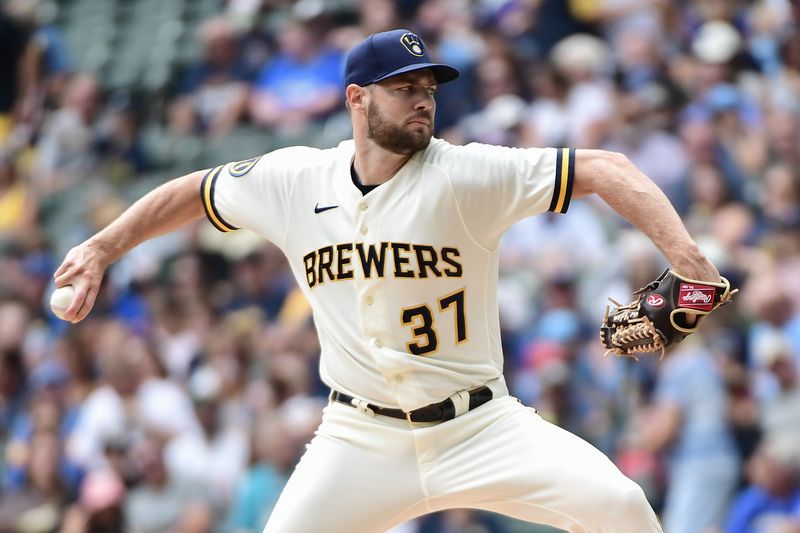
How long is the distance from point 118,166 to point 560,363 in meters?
6.95

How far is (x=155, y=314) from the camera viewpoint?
448 inches

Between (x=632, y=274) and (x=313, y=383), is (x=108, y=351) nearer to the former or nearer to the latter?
A: (x=313, y=383)

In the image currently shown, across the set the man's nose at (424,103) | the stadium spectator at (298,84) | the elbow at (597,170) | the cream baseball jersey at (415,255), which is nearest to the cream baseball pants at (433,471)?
the cream baseball jersey at (415,255)

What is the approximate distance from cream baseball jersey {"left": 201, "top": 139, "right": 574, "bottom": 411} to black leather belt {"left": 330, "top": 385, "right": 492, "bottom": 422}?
0.09ft

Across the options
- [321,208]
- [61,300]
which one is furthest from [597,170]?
[61,300]

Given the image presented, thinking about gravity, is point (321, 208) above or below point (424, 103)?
below

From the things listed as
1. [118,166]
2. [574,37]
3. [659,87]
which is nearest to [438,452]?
[659,87]

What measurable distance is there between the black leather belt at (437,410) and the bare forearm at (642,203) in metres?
0.87

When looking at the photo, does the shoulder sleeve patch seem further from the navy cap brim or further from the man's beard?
the navy cap brim

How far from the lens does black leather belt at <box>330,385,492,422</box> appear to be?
4.74 metres

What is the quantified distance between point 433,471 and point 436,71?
152 centimetres

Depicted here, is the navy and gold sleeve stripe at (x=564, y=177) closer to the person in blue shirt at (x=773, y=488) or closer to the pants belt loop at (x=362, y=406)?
the pants belt loop at (x=362, y=406)

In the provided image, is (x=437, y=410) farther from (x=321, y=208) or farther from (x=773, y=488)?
(x=773, y=488)

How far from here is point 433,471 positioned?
4.70m
